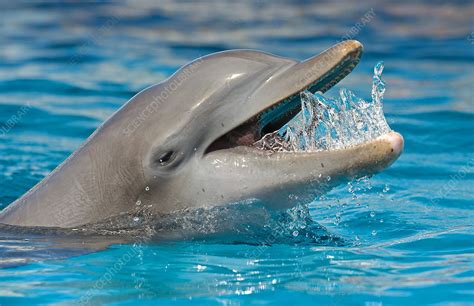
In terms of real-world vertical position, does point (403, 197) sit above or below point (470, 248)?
above

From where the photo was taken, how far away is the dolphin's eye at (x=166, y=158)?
6.29 meters

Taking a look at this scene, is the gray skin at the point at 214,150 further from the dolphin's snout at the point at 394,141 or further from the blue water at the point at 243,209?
the blue water at the point at 243,209

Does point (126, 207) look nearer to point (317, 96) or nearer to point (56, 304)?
point (56, 304)

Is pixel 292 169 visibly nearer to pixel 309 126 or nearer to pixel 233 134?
pixel 309 126

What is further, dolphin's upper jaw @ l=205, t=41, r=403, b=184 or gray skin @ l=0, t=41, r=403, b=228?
gray skin @ l=0, t=41, r=403, b=228

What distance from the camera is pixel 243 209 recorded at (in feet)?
20.8

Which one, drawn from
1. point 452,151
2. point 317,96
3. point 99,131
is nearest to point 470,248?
point 317,96

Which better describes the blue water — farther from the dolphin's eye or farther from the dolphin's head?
the dolphin's eye

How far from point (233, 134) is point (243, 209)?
1.76ft

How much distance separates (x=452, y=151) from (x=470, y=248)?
4.65 metres

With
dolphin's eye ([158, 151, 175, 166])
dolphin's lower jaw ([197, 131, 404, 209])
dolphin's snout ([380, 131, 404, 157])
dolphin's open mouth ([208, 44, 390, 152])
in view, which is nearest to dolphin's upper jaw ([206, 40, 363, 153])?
dolphin's open mouth ([208, 44, 390, 152])

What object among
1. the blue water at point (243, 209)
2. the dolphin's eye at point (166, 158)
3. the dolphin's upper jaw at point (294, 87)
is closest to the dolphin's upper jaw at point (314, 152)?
the dolphin's upper jaw at point (294, 87)

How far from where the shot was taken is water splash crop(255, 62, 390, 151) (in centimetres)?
610

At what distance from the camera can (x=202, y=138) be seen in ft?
20.5
